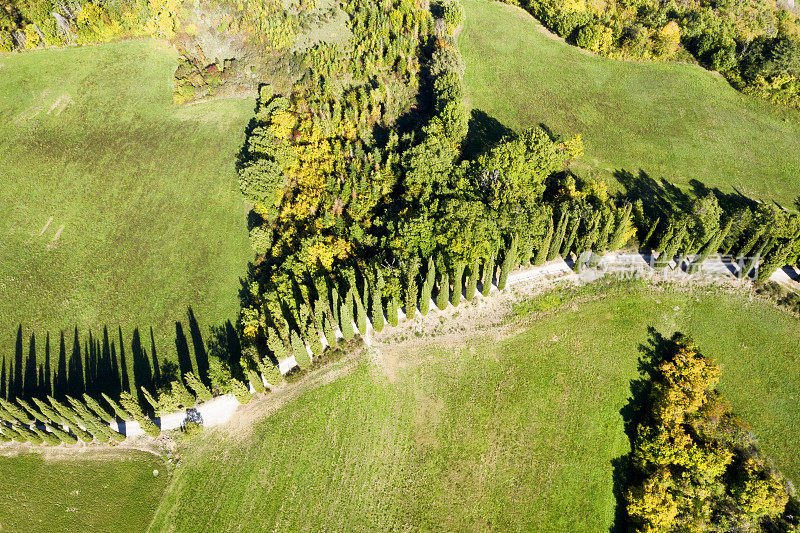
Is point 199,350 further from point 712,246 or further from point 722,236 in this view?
point 722,236

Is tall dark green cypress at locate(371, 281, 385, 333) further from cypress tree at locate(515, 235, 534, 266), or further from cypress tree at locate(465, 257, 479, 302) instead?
cypress tree at locate(515, 235, 534, 266)

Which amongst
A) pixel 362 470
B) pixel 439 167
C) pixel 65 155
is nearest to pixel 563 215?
pixel 439 167

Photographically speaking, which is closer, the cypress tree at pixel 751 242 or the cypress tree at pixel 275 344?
the cypress tree at pixel 275 344

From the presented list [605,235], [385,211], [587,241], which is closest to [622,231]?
[605,235]

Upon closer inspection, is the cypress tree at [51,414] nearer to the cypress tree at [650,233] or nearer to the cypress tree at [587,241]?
the cypress tree at [587,241]

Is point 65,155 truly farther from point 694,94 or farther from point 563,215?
point 694,94

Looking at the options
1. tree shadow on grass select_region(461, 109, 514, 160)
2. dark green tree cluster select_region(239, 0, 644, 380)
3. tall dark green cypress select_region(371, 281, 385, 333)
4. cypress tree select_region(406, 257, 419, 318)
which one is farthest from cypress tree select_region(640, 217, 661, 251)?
tall dark green cypress select_region(371, 281, 385, 333)

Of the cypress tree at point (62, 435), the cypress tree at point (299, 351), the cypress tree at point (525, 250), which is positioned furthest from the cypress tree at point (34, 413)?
the cypress tree at point (525, 250)
